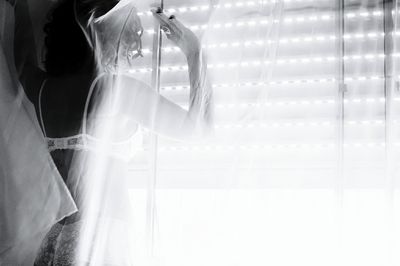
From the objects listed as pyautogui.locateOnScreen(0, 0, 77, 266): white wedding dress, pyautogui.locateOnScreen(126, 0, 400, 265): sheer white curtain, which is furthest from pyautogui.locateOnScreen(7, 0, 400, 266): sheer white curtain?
pyautogui.locateOnScreen(0, 0, 77, 266): white wedding dress

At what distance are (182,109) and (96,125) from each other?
0.17 metres

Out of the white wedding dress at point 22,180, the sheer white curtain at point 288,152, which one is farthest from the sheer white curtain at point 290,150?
the white wedding dress at point 22,180

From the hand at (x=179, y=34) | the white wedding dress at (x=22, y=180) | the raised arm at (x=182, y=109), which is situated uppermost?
the hand at (x=179, y=34)

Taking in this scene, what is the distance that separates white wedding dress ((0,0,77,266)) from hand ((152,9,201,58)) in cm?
33

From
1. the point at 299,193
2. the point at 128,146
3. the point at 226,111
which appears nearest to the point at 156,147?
the point at 128,146

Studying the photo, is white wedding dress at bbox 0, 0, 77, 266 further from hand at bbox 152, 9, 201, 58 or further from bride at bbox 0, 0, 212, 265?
hand at bbox 152, 9, 201, 58

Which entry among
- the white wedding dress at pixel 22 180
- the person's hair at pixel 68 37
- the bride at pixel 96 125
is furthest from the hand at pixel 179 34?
the white wedding dress at pixel 22 180

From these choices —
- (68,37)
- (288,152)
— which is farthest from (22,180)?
(288,152)

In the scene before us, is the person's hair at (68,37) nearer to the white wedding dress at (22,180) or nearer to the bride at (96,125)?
the bride at (96,125)

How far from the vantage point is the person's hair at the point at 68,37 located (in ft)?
3.51

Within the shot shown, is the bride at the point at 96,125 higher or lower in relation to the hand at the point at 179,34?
lower

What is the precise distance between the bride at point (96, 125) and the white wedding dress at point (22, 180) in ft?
0.04

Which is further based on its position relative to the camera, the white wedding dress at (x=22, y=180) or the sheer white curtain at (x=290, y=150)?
the white wedding dress at (x=22, y=180)

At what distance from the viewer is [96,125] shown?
1.03 meters
